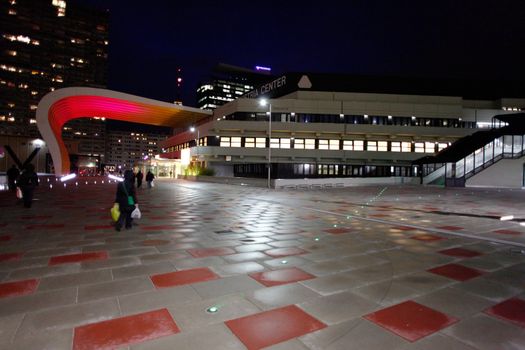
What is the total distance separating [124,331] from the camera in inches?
131

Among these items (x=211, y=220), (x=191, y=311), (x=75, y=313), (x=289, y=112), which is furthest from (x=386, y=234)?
(x=289, y=112)

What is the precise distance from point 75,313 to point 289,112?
161ft

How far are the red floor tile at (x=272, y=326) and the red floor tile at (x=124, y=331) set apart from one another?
2.34 feet

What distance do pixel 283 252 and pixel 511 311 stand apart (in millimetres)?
3833

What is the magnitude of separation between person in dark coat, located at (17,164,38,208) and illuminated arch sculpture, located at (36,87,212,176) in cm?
3198

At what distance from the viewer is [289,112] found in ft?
167

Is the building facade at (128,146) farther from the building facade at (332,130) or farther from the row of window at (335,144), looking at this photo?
the row of window at (335,144)

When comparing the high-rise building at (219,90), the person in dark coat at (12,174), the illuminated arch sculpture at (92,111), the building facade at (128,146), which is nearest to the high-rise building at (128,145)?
the building facade at (128,146)

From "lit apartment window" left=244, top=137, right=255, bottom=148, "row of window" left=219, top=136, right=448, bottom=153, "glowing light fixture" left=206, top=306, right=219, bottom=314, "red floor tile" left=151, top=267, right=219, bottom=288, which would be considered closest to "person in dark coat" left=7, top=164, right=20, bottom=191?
"red floor tile" left=151, top=267, right=219, bottom=288

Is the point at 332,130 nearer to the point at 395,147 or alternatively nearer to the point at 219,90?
the point at 395,147

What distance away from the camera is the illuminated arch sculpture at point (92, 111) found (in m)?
40.6

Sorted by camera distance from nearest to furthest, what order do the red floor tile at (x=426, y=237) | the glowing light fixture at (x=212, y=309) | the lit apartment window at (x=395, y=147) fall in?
the glowing light fixture at (x=212, y=309)
the red floor tile at (x=426, y=237)
the lit apartment window at (x=395, y=147)

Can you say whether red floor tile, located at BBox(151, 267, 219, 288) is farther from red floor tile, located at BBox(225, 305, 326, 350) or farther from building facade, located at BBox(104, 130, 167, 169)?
building facade, located at BBox(104, 130, 167, 169)

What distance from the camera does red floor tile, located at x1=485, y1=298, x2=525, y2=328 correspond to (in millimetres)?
3688
